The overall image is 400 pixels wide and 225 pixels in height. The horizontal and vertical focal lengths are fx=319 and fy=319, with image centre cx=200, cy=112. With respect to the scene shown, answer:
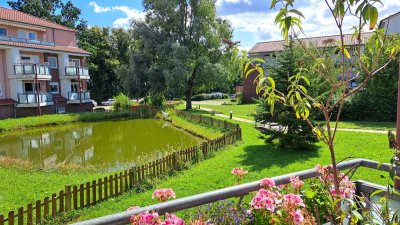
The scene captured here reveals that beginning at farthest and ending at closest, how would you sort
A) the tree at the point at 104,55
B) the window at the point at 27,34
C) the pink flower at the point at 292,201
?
the tree at the point at 104,55 < the window at the point at 27,34 < the pink flower at the point at 292,201

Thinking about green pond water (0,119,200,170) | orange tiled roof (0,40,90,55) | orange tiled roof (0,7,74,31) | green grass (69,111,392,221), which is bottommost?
green pond water (0,119,200,170)

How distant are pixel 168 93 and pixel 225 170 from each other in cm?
2262

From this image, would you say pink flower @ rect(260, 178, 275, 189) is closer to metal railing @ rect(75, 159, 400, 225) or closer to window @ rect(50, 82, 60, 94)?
metal railing @ rect(75, 159, 400, 225)

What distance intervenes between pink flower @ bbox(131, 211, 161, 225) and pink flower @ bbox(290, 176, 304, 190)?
1.41 m

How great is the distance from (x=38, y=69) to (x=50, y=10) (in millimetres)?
25443

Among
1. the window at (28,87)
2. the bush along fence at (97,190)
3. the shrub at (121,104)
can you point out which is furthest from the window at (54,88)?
the bush along fence at (97,190)

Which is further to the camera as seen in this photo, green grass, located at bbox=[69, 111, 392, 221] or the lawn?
the lawn

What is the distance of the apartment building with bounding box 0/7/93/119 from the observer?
27.8 metres

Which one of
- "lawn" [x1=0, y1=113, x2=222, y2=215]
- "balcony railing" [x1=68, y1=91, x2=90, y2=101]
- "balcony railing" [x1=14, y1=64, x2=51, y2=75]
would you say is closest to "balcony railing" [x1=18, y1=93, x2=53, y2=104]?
"balcony railing" [x1=14, y1=64, x2=51, y2=75]

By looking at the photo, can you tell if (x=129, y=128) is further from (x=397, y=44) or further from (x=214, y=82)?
(x=397, y=44)

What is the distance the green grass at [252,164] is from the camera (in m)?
7.76

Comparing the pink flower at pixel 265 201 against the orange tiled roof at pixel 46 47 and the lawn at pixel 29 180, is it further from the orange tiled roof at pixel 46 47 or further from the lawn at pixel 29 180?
the orange tiled roof at pixel 46 47

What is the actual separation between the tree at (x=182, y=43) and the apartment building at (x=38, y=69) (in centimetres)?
737

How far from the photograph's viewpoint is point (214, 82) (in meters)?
31.3
